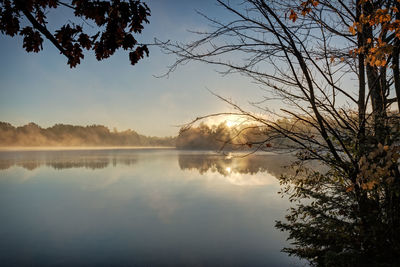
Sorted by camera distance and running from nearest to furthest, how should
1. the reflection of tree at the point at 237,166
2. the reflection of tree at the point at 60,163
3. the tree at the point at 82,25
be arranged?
the tree at the point at 82,25 → the reflection of tree at the point at 237,166 → the reflection of tree at the point at 60,163

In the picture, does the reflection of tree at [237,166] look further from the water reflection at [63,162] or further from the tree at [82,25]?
the tree at [82,25]

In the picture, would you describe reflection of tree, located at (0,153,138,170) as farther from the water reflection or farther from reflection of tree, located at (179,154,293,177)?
reflection of tree, located at (179,154,293,177)

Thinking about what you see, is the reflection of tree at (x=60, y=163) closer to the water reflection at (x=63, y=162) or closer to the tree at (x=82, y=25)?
the water reflection at (x=63, y=162)

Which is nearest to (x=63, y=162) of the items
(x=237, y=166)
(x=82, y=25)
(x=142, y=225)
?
(x=237, y=166)

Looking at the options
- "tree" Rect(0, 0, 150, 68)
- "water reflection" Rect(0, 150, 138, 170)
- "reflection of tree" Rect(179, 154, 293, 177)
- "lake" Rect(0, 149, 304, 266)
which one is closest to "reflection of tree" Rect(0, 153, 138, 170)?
"water reflection" Rect(0, 150, 138, 170)

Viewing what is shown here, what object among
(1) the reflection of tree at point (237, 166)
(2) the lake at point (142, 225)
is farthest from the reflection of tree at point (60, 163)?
(2) the lake at point (142, 225)

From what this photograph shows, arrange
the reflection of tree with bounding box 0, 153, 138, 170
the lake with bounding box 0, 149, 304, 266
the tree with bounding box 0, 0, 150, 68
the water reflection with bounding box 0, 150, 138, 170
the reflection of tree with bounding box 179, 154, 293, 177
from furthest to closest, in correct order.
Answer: the water reflection with bounding box 0, 150, 138, 170 → the reflection of tree with bounding box 0, 153, 138, 170 → the reflection of tree with bounding box 179, 154, 293, 177 → the lake with bounding box 0, 149, 304, 266 → the tree with bounding box 0, 0, 150, 68

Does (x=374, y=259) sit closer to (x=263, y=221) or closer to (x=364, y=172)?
(x=364, y=172)

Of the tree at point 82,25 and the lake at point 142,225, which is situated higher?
the tree at point 82,25

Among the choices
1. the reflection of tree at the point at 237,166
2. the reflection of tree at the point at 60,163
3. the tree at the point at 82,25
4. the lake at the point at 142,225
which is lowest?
Result: the lake at the point at 142,225

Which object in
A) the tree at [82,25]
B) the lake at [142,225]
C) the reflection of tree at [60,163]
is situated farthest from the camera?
the reflection of tree at [60,163]

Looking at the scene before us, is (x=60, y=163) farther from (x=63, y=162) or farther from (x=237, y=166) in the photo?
(x=237, y=166)

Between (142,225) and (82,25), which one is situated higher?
(82,25)

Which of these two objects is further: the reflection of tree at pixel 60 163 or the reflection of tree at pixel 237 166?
the reflection of tree at pixel 60 163
